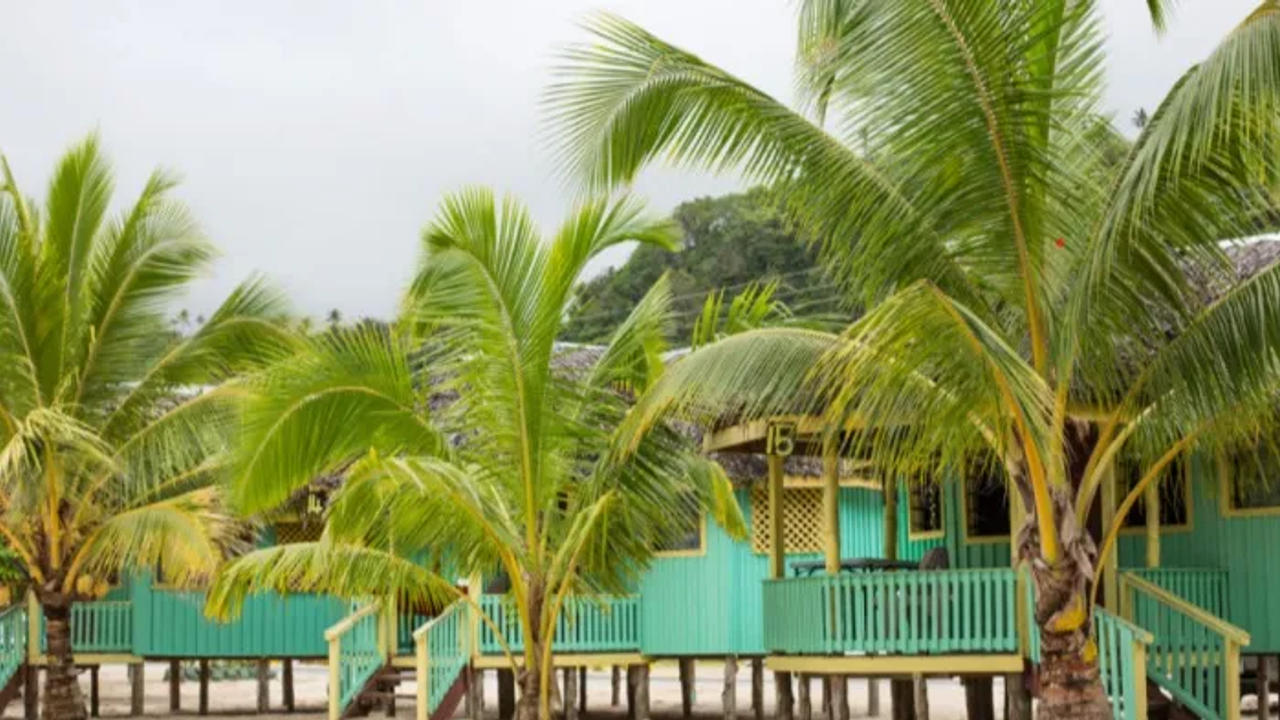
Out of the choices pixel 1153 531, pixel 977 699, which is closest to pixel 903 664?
pixel 1153 531

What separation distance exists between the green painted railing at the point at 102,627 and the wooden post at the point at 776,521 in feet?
35.4

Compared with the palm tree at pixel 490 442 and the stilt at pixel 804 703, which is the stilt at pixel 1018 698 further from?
the palm tree at pixel 490 442

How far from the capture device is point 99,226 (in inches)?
869

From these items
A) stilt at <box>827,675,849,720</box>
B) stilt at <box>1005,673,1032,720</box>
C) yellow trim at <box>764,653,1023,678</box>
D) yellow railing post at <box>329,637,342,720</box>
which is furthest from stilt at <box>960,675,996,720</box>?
yellow railing post at <box>329,637,342,720</box>

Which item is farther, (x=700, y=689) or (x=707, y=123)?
(x=700, y=689)

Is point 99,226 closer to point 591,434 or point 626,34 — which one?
point 591,434

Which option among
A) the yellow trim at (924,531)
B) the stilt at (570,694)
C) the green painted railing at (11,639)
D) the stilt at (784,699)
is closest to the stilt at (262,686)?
the green painted railing at (11,639)

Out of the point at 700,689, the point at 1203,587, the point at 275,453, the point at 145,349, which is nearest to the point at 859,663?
the point at 1203,587

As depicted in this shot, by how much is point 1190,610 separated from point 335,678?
9107mm

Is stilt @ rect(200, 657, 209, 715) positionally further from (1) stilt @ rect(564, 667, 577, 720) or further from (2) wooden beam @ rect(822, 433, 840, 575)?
(2) wooden beam @ rect(822, 433, 840, 575)

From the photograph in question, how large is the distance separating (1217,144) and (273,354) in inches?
477

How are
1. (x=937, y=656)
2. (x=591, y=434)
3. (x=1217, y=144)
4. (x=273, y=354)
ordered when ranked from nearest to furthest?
(x=1217, y=144) < (x=591, y=434) < (x=937, y=656) < (x=273, y=354)

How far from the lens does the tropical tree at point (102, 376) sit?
2109cm

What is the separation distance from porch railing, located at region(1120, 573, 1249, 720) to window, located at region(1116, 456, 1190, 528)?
1.96 m
